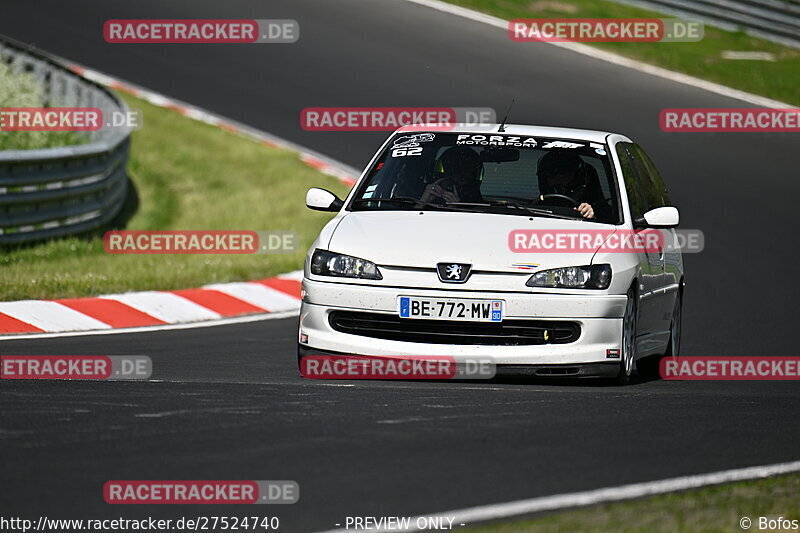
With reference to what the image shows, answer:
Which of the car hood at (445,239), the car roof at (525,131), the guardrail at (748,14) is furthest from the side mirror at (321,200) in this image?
the guardrail at (748,14)

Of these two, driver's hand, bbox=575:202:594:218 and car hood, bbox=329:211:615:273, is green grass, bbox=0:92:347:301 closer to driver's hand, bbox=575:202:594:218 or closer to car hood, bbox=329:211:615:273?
car hood, bbox=329:211:615:273

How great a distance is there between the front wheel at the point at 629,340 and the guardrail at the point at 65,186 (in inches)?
263

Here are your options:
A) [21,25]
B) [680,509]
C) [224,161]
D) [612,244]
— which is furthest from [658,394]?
[21,25]

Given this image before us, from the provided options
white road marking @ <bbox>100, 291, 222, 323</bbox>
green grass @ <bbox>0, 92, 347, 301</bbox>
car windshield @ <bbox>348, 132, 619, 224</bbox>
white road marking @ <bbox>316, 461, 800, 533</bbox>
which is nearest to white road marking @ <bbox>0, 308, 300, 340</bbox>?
white road marking @ <bbox>100, 291, 222, 323</bbox>

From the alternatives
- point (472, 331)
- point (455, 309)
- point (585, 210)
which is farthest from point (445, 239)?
point (585, 210)

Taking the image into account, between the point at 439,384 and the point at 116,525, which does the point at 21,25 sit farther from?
the point at 116,525

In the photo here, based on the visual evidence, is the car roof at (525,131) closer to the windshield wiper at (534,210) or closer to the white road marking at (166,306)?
the windshield wiper at (534,210)

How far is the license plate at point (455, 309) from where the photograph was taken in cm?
896

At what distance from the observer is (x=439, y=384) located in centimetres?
904

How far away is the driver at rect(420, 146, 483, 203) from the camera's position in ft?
32.9

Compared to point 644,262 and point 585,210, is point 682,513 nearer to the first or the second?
point 644,262

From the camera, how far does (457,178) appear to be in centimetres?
1016

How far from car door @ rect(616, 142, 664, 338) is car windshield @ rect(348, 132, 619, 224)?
6.8 inches

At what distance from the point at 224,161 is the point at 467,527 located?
15.5 m
